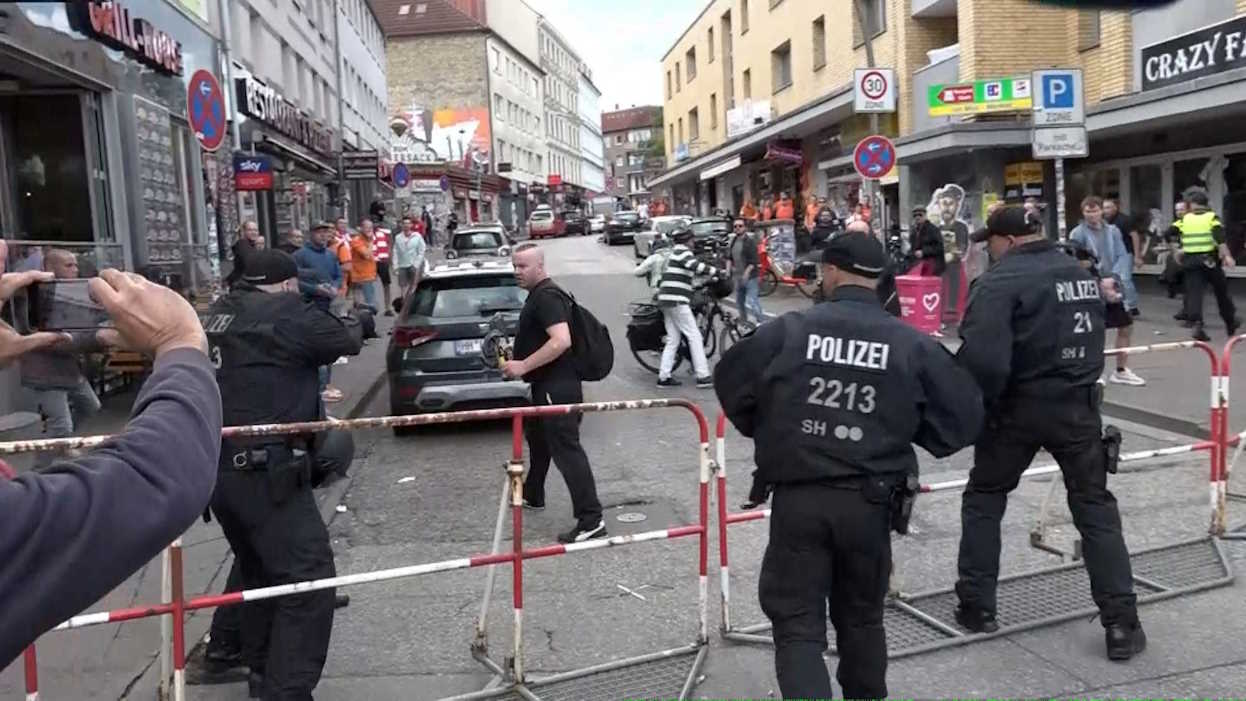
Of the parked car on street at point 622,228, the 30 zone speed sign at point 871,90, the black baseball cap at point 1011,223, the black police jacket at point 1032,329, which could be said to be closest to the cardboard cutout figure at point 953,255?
the 30 zone speed sign at point 871,90

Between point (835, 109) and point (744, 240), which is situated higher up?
point (835, 109)

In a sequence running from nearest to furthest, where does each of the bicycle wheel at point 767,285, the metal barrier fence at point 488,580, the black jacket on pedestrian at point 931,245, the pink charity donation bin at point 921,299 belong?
the metal barrier fence at point 488,580 < the pink charity donation bin at point 921,299 < the black jacket on pedestrian at point 931,245 < the bicycle wheel at point 767,285

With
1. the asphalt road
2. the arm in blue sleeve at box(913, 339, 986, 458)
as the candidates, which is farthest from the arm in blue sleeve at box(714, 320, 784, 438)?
the asphalt road

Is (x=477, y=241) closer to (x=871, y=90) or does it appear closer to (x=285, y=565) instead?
(x=871, y=90)

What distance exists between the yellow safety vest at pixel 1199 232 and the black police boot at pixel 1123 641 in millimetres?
9574

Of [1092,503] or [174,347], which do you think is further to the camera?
[1092,503]

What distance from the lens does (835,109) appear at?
25.6 m

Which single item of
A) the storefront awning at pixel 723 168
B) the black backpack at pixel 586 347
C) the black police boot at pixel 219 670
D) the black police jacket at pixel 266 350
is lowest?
the black police boot at pixel 219 670

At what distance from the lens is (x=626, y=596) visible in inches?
219

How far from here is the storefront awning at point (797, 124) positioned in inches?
991

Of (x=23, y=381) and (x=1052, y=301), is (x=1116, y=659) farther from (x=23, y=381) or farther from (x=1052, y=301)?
(x=23, y=381)

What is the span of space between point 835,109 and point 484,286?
57.7ft

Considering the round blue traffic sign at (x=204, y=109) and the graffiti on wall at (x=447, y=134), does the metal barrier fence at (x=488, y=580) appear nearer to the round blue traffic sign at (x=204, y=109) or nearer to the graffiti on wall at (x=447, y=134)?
the round blue traffic sign at (x=204, y=109)

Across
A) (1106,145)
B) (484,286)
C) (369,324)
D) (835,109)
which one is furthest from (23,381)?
(835,109)
